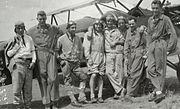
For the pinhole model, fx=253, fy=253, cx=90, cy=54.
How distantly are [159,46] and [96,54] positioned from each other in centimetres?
143

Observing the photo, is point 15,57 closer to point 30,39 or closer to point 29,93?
point 30,39

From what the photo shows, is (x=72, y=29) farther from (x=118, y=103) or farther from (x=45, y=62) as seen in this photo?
(x=118, y=103)

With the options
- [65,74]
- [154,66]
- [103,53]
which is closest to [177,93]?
[154,66]

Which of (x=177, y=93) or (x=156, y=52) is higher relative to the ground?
(x=156, y=52)

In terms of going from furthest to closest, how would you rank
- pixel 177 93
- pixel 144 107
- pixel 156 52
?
pixel 177 93 < pixel 156 52 < pixel 144 107

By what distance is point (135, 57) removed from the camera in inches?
237

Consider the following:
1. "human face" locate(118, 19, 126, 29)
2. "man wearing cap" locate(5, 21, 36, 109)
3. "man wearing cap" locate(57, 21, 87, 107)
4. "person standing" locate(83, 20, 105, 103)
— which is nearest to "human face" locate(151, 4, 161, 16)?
"human face" locate(118, 19, 126, 29)

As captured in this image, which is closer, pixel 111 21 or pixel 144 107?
pixel 144 107

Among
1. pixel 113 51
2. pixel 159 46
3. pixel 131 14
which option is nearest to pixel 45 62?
pixel 113 51

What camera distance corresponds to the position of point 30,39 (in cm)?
520

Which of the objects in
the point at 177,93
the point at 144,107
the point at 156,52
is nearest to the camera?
the point at 144,107

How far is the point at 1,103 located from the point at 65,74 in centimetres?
202

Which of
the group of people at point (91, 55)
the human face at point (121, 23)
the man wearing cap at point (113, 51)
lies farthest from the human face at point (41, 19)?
the human face at point (121, 23)

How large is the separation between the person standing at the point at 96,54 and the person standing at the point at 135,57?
0.63 m
